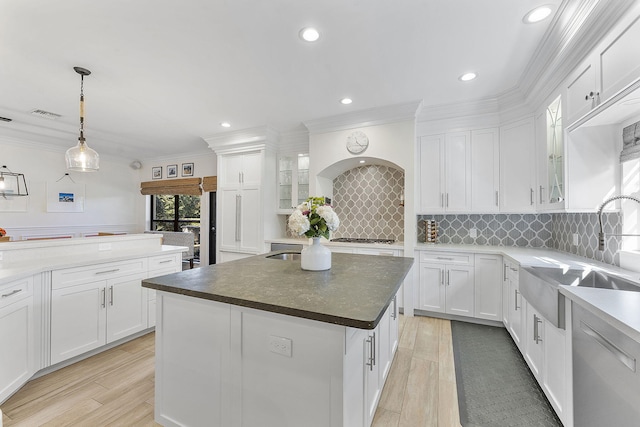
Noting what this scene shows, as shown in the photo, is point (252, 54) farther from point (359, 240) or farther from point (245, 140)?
point (359, 240)

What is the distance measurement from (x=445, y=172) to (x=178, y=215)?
5.68 m

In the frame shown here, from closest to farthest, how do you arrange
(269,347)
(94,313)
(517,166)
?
1. (269,347)
2. (94,313)
3. (517,166)

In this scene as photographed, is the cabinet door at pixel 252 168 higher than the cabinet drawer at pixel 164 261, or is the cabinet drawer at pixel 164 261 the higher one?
the cabinet door at pixel 252 168

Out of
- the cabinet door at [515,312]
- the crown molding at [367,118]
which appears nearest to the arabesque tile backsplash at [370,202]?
the crown molding at [367,118]

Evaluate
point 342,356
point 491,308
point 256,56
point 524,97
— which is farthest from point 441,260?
point 256,56

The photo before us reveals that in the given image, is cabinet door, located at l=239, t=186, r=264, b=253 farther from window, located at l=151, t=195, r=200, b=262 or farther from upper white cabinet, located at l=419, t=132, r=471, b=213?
upper white cabinet, located at l=419, t=132, r=471, b=213

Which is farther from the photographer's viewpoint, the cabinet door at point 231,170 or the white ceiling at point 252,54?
the cabinet door at point 231,170

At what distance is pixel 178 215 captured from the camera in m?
6.37

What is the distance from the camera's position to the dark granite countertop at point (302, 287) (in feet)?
3.85

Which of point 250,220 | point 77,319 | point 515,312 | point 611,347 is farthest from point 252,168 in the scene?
point 611,347

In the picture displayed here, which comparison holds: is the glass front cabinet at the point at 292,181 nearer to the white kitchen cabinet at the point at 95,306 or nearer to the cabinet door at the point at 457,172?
the cabinet door at the point at 457,172

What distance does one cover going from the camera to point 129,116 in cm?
378

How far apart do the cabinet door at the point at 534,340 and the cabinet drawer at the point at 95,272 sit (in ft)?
11.5

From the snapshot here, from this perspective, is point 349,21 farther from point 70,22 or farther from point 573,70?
point 70,22
